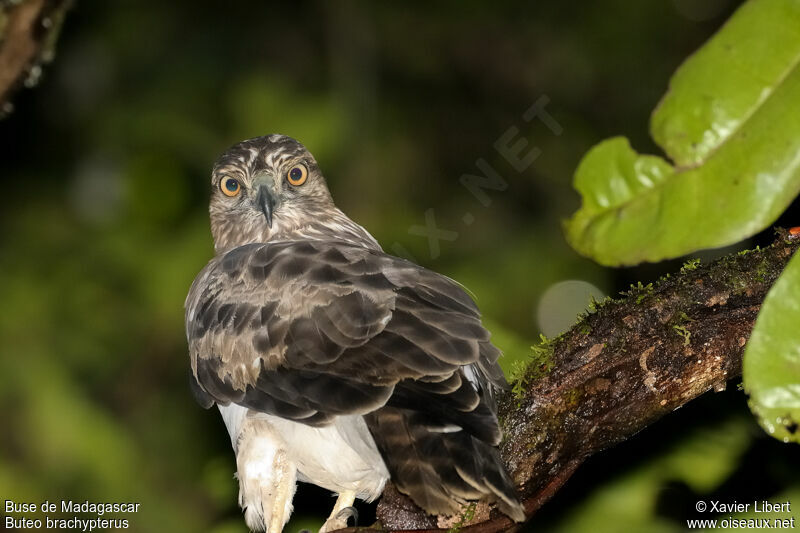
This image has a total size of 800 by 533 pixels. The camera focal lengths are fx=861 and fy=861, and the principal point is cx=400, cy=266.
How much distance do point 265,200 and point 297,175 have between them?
36cm

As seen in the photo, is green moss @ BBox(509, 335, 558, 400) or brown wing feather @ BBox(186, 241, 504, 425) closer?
brown wing feather @ BBox(186, 241, 504, 425)

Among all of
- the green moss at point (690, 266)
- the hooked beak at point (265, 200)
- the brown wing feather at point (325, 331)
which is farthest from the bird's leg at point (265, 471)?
the green moss at point (690, 266)

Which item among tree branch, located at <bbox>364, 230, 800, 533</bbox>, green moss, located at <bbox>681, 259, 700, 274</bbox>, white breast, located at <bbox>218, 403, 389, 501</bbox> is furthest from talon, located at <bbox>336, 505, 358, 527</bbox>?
green moss, located at <bbox>681, 259, 700, 274</bbox>

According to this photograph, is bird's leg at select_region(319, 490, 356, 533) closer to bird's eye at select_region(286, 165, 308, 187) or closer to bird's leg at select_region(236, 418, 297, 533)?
bird's leg at select_region(236, 418, 297, 533)

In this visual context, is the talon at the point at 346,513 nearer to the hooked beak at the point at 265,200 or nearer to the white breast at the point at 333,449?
the white breast at the point at 333,449

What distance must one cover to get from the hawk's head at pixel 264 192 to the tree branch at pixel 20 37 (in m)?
3.16

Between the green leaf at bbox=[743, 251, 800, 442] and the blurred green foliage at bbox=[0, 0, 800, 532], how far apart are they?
377 cm

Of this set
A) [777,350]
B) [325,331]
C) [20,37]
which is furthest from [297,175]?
[777,350]

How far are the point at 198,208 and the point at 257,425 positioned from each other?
3432mm

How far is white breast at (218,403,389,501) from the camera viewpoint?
3.57 meters

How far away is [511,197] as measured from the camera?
26.5ft

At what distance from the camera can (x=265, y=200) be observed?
5141 mm

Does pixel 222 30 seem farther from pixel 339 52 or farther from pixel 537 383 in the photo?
pixel 537 383

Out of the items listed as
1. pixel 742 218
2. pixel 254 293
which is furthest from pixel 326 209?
pixel 742 218
